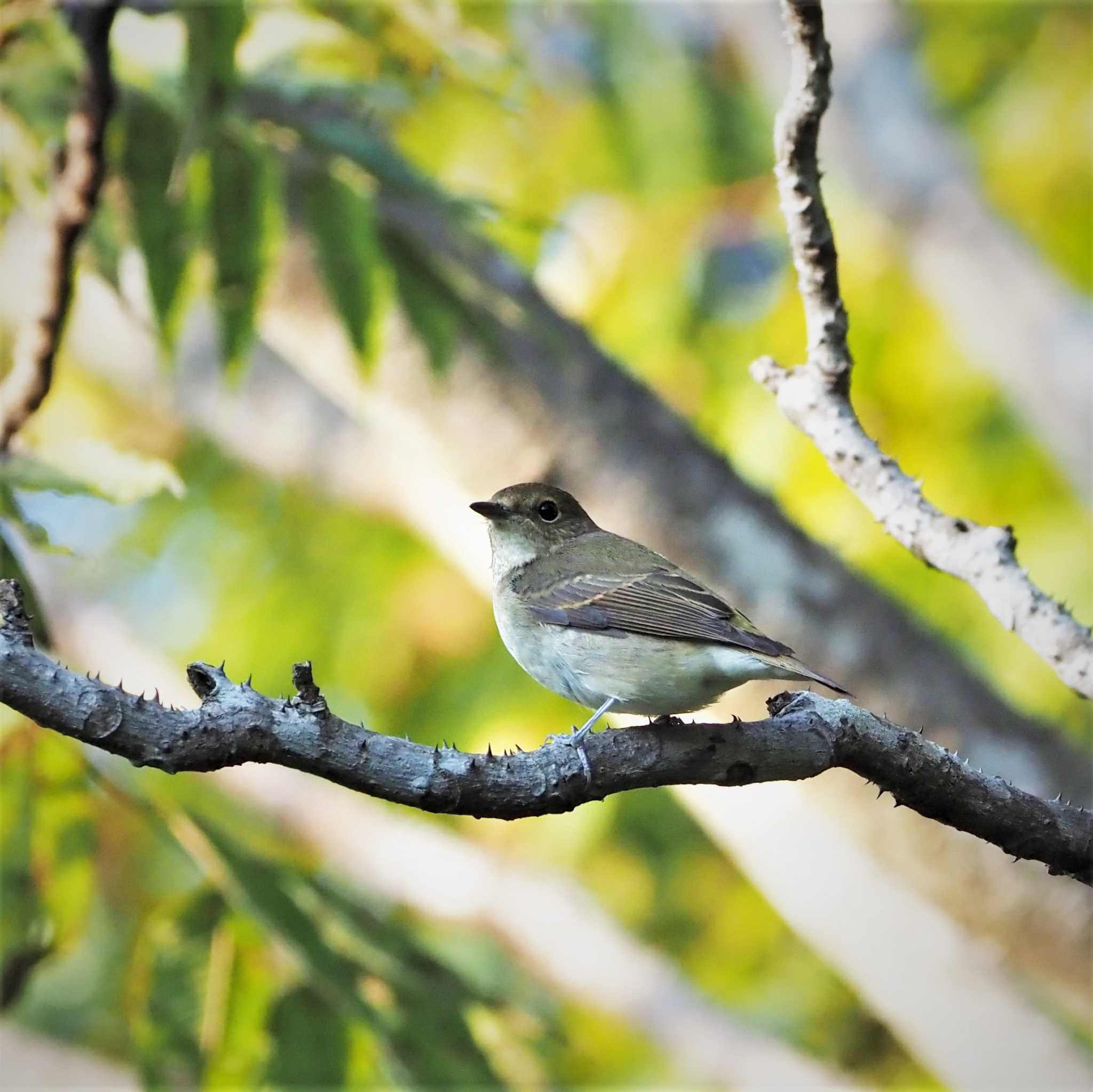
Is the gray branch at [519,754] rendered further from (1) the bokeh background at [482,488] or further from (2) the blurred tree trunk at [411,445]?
(2) the blurred tree trunk at [411,445]

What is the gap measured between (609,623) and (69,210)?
6.29 ft

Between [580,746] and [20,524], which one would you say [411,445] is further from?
[580,746]

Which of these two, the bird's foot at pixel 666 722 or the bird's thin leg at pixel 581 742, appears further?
the bird's foot at pixel 666 722

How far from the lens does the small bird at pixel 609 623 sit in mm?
2918

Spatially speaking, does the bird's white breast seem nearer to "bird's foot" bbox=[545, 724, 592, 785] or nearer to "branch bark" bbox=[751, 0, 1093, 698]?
"branch bark" bbox=[751, 0, 1093, 698]

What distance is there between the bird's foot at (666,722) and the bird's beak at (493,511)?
3.30ft

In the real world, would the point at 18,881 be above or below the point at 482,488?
below

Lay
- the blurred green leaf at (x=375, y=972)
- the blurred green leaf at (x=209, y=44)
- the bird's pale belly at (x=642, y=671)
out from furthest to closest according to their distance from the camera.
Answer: the blurred green leaf at (x=375, y=972) → the blurred green leaf at (x=209, y=44) → the bird's pale belly at (x=642, y=671)

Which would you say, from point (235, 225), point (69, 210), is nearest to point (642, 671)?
point (235, 225)

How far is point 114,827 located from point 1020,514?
4994 millimetres

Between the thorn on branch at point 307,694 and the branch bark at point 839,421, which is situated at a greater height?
the branch bark at point 839,421

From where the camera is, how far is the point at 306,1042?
11.9ft

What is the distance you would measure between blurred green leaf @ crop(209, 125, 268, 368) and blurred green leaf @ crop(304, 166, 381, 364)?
0.23 metres

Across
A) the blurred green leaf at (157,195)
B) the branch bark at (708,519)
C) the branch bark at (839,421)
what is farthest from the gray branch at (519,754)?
the branch bark at (708,519)
